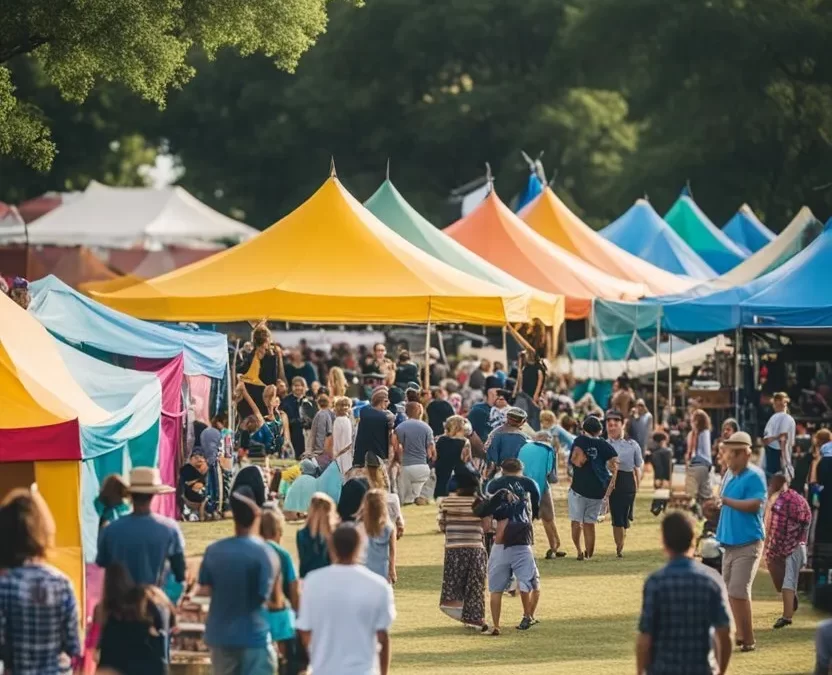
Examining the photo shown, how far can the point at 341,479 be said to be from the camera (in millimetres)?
21734

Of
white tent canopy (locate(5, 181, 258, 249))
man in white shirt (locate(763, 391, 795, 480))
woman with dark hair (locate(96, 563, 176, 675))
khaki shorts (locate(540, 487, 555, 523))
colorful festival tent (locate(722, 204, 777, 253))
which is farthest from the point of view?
white tent canopy (locate(5, 181, 258, 249))

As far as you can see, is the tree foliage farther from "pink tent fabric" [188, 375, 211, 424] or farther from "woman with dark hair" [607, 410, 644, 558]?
"woman with dark hair" [607, 410, 644, 558]

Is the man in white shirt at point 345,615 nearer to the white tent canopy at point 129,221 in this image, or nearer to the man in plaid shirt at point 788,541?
the man in plaid shirt at point 788,541

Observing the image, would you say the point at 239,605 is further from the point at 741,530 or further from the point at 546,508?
the point at 546,508

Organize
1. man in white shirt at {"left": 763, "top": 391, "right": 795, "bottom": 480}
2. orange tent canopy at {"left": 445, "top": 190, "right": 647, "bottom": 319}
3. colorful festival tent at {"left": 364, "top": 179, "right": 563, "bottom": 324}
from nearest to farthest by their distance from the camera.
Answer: man in white shirt at {"left": 763, "top": 391, "right": 795, "bottom": 480}
colorful festival tent at {"left": 364, "top": 179, "right": 563, "bottom": 324}
orange tent canopy at {"left": 445, "top": 190, "right": 647, "bottom": 319}

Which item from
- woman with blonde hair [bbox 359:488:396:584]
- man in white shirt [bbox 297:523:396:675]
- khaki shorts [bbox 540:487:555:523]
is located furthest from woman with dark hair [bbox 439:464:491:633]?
man in white shirt [bbox 297:523:396:675]

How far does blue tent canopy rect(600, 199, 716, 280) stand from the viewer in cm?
4362

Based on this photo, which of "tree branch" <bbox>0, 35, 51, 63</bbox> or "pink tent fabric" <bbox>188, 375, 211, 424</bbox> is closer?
"pink tent fabric" <bbox>188, 375, 211, 424</bbox>

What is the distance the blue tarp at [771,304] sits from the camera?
25188mm

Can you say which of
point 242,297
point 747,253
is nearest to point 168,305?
point 242,297

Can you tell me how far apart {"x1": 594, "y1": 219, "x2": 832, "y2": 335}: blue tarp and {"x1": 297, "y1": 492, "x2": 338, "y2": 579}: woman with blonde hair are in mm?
13689

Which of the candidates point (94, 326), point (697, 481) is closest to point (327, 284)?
point (94, 326)

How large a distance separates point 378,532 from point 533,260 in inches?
819

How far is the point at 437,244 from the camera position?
98.8 feet
